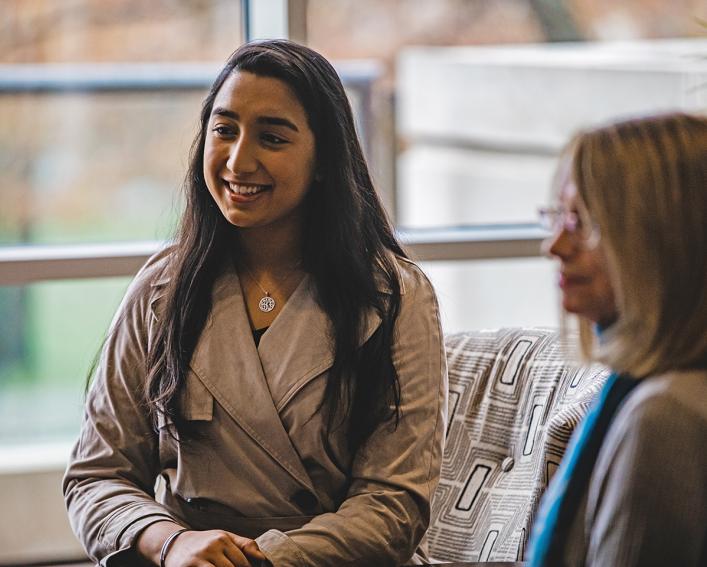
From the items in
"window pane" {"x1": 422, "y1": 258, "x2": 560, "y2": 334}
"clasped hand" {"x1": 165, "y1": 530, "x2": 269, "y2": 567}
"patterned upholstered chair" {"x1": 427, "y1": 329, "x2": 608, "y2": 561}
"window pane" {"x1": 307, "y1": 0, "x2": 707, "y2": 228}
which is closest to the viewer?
"clasped hand" {"x1": 165, "y1": 530, "x2": 269, "y2": 567}

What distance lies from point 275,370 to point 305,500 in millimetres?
204

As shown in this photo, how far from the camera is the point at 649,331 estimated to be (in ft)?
3.65

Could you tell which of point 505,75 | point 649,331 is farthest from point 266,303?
point 505,75

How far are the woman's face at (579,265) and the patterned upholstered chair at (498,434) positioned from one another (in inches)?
20.1

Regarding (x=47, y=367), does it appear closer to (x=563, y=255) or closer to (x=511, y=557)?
(x=511, y=557)

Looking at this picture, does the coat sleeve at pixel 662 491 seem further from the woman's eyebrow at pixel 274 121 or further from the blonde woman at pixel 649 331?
the woman's eyebrow at pixel 274 121

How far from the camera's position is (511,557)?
175cm

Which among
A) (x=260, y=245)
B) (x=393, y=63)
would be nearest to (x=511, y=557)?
(x=260, y=245)

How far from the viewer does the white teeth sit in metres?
1.71

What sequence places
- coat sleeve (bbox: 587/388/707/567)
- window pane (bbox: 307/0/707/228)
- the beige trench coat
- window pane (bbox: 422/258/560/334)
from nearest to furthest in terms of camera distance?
coat sleeve (bbox: 587/388/707/567)
the beige trench coat
window pane (bbox: 307/0/707/228)
window pane (bbox: 422/258/560/334)

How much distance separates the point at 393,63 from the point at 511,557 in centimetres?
349

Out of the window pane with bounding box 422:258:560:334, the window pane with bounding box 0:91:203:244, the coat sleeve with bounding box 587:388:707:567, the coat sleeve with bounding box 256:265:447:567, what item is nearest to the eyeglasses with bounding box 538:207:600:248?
the coat sleeve with bounding box 587:388:707:567

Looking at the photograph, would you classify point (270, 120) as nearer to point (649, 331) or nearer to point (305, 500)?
point (305, 500)

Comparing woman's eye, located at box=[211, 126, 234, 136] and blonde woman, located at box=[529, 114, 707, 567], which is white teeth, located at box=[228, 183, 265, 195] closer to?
woman's eye, located at box=[211, 126, 234, 136]
